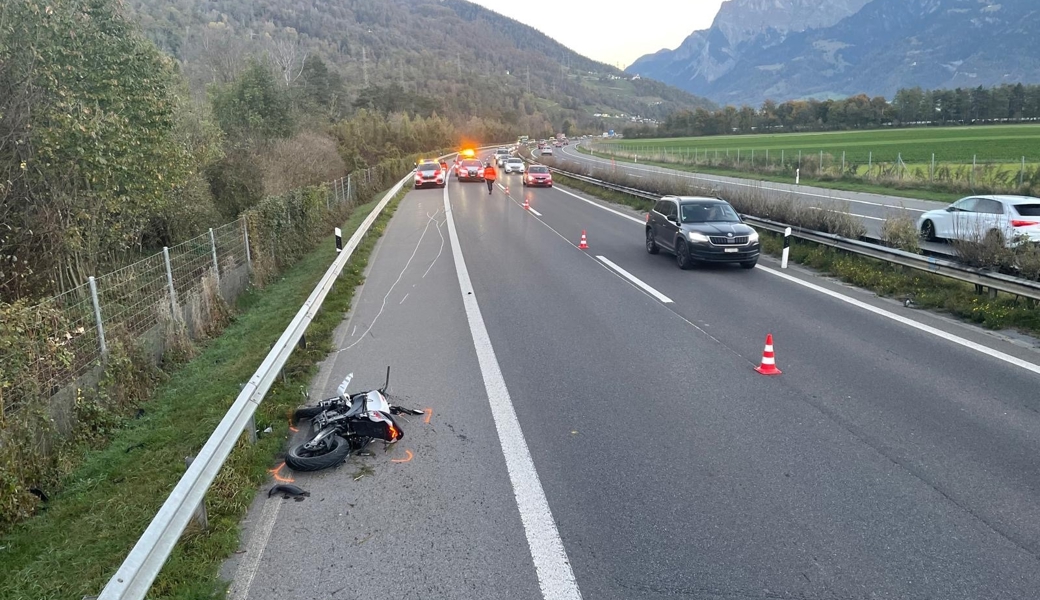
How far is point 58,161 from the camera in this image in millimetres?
11742

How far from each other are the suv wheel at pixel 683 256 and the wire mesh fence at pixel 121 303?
9.31 m

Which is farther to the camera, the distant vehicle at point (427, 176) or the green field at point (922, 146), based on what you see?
the green field at point (922, 146)

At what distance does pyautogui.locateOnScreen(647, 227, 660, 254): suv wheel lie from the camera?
17234 millimetres

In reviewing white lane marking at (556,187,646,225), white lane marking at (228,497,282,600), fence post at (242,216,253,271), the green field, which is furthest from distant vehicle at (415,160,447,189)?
white lane marking at (228,497,282,600)

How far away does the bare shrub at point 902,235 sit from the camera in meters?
14.1

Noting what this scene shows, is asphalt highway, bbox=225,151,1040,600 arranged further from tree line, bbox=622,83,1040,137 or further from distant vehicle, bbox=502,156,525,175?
tree line, bbox=622,83,1040,137

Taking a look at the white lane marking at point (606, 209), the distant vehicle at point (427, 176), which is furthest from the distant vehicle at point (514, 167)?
the white lane marking at point (606, 209)

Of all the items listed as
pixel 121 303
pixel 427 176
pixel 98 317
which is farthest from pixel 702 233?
pixel 427 176

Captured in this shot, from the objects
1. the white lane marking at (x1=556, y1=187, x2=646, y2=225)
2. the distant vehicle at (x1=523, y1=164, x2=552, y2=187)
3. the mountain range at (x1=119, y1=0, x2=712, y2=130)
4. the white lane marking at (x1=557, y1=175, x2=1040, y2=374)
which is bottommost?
the white lane marking at (x1=557, y1=175, x2=1040, y2=374)

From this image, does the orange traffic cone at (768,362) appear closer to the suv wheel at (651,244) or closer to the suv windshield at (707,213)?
the suv windshield at (707,213)

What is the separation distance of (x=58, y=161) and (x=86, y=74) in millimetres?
2004

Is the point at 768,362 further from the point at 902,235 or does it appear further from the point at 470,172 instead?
the point at 470,172

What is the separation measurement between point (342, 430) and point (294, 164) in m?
26.2

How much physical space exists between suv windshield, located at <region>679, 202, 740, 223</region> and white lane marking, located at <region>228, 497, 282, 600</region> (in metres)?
12.5
